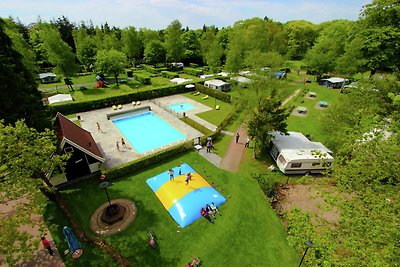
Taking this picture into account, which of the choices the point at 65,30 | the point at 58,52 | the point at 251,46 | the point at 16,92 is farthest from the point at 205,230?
the point at 65,30

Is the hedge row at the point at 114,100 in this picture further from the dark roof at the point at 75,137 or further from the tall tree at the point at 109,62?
the dark roof at the point at 75,137

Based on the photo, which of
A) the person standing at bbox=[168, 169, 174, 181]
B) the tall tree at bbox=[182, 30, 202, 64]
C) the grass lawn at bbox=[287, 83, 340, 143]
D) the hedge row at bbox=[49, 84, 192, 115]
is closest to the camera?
the person standing at bbox=[168, 169, 174, 181]

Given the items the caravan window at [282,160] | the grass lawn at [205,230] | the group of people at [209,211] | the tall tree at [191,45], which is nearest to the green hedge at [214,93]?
the caravan window at [282,160]

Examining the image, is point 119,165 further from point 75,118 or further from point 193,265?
point 75,118

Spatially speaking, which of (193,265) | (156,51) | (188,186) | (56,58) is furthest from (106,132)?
(156,51)

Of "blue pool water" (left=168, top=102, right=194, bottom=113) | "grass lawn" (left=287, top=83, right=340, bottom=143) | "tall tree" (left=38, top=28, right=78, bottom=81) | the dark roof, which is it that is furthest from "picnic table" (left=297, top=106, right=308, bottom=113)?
"tall tree" (left=38, top=28, right=78, bottom=81)

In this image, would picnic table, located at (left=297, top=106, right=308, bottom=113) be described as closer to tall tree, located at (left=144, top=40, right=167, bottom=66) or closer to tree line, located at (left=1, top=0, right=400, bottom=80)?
tree line, located at (left=1, top=0, right=400, bottom=80)
